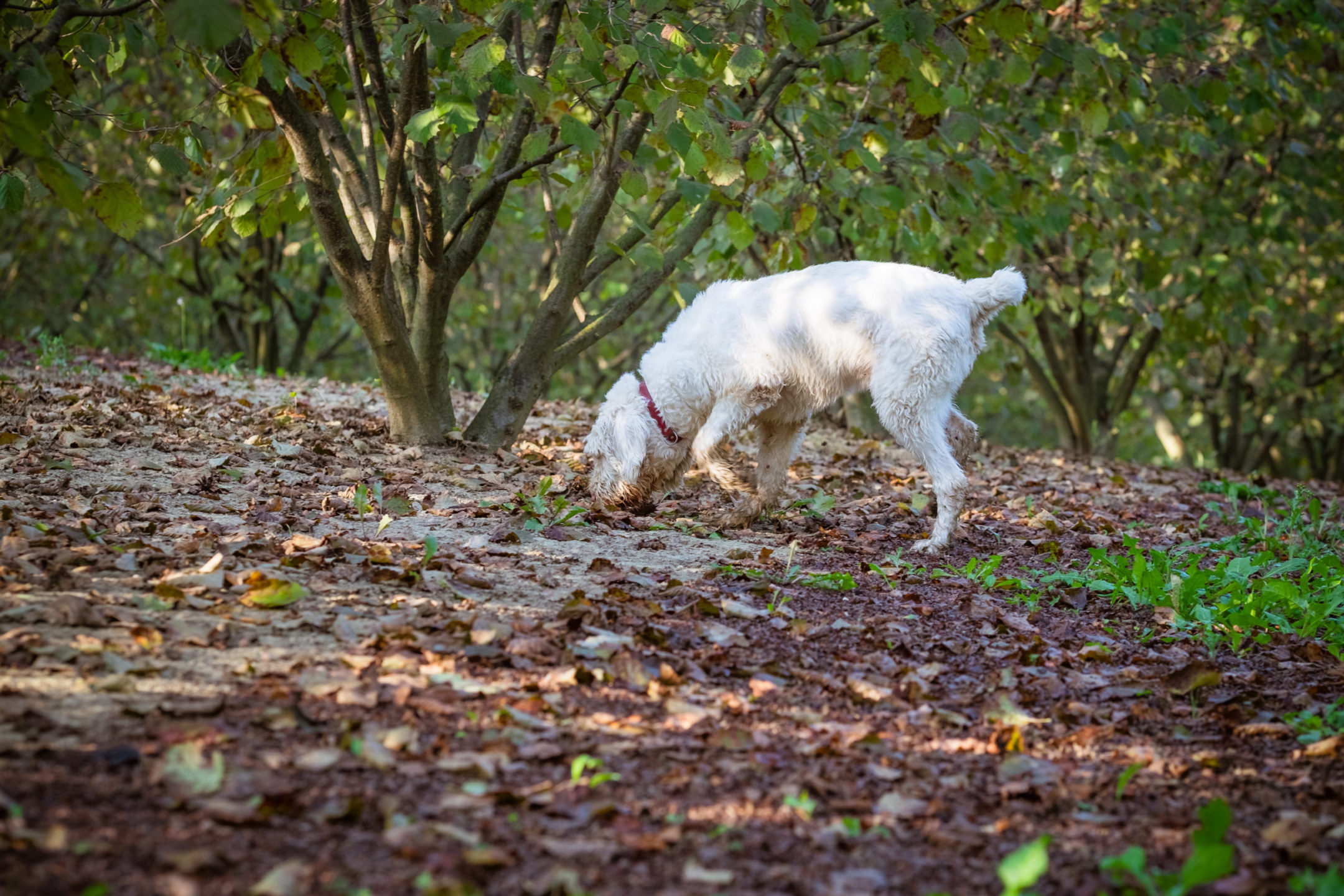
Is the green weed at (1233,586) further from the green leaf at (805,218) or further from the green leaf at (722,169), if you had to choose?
the green leaf at (805,218)

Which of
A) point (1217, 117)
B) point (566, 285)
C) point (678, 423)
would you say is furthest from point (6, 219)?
point (1217, 117)

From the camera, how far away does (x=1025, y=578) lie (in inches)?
184

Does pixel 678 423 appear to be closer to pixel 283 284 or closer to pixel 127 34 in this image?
pixel 127 34

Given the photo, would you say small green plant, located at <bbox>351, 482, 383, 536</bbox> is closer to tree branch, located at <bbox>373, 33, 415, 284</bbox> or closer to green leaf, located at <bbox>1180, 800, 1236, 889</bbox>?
tree branch, located at <bbox>373, 33, 415, 284</bbox>

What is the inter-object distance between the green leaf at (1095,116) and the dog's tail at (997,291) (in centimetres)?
180

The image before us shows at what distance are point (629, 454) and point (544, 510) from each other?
0.64 m

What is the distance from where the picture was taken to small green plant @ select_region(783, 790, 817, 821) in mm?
2369

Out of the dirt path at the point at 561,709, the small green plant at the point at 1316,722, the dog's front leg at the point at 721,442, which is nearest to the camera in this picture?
the dirt path at the point at 561,709

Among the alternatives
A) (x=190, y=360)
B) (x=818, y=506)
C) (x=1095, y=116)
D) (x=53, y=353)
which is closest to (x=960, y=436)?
(x=818, y=506)

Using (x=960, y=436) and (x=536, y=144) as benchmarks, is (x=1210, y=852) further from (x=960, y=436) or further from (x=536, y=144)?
(x=536, y=144)

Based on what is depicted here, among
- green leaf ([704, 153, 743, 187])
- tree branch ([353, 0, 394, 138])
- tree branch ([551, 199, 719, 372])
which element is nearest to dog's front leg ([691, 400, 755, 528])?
green leaf ([704, 153, 743, 187])

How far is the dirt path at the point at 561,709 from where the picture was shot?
211 centimetres

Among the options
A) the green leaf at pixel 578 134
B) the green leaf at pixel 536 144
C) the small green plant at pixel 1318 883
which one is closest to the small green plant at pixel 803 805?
the small green plant at pixel 1318 883

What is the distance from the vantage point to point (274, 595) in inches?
127
